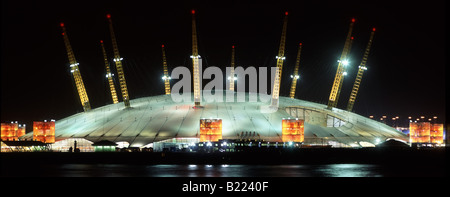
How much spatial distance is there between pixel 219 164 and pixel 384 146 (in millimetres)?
29433

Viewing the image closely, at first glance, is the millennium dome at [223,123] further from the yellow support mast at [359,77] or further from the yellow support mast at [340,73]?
the yellow support mast at [359,77]

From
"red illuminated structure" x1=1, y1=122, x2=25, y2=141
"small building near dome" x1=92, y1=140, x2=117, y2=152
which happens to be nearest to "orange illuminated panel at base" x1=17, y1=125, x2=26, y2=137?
"red illuminated structure" x1=1, y1=122, x2=25, y2=141

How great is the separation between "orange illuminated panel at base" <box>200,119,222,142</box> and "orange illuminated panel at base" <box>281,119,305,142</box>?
34.7ft

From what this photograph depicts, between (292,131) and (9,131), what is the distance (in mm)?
71344

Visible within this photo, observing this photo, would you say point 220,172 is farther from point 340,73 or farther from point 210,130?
point 340,73

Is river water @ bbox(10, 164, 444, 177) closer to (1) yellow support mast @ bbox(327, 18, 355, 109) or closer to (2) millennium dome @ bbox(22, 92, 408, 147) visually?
(2) millennium dome @ bbox(22, 92, 408, 147)

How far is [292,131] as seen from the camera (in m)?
92.6

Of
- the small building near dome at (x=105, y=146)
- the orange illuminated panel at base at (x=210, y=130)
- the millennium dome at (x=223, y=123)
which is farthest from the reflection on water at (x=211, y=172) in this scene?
the millennium dome at (x=223, y=123)

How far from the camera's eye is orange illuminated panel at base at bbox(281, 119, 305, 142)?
92.2 metres

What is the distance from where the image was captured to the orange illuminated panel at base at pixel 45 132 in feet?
333

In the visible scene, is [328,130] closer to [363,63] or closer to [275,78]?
[275,78]

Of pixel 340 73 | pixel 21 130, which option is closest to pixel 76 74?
pixel 21 130

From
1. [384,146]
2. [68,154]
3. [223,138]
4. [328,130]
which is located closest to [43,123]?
[68,154]
